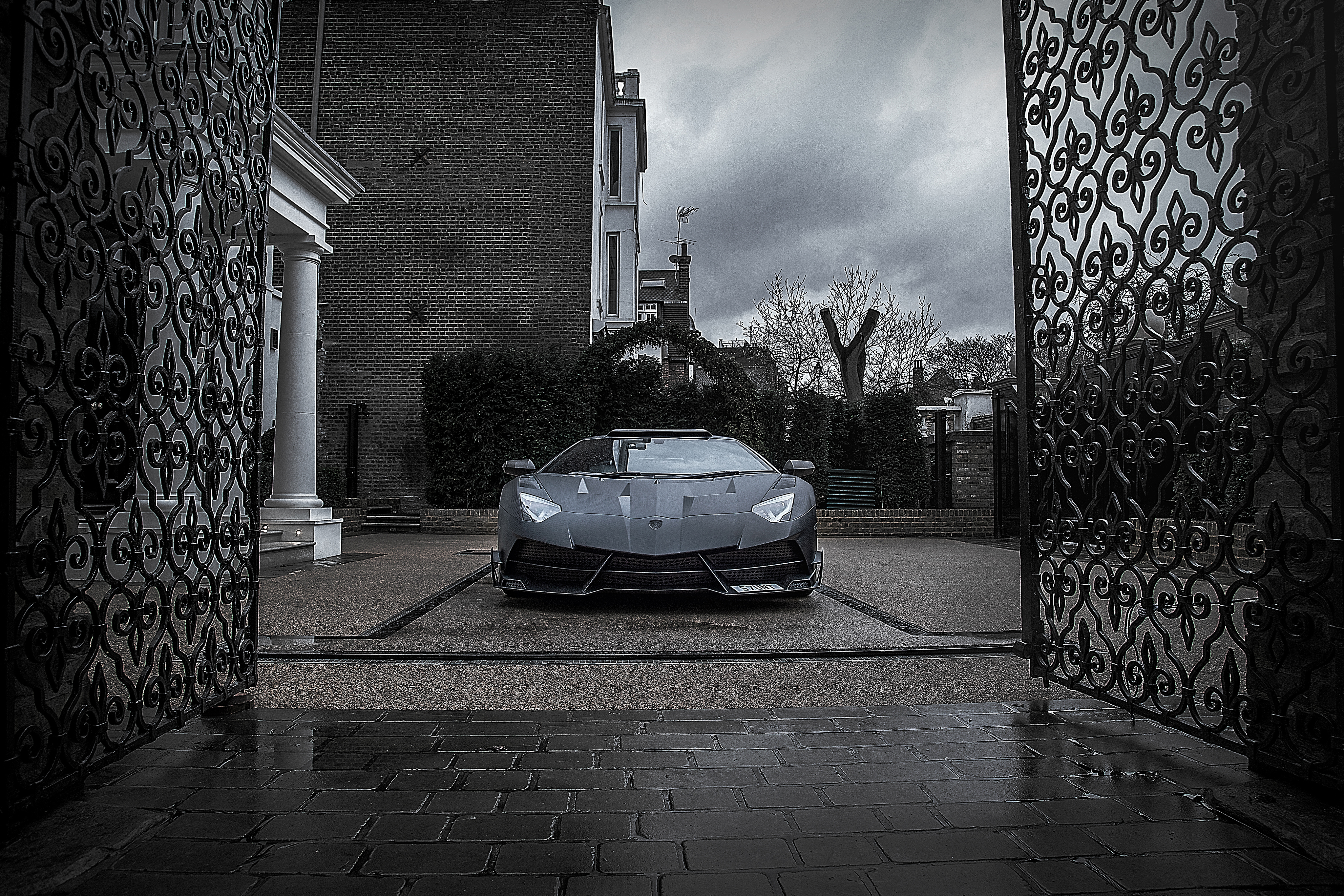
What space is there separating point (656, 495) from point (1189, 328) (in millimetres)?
3163

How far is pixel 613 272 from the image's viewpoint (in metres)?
19.1

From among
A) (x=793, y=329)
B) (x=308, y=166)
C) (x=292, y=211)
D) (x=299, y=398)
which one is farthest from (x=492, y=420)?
(x=793, y=329)

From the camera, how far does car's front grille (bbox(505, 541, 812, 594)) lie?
4926 mm

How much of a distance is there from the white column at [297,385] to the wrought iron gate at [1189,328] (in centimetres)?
724

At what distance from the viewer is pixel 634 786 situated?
2.14m

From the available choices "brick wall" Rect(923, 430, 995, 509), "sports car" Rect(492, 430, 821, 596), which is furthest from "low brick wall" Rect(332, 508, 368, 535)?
"brick wall" Rect(923, 430, 995, 509)

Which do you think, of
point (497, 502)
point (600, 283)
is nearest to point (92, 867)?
point (497, 502)

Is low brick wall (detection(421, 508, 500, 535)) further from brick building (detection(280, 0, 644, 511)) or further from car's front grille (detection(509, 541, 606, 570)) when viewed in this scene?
car's front grille (detection(509, 541, 606, 570))

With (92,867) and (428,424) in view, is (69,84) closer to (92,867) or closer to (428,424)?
(92,867)

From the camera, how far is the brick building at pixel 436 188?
47.8 feet

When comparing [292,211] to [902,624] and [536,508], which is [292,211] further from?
[902,624]

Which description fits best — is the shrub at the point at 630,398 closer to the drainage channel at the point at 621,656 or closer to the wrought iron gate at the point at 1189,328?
the drainage channel at the point at 621,656

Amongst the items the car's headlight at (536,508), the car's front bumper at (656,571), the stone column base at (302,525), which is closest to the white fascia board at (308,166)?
the stone column base at (302,525)

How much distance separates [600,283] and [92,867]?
1557 centimetres
